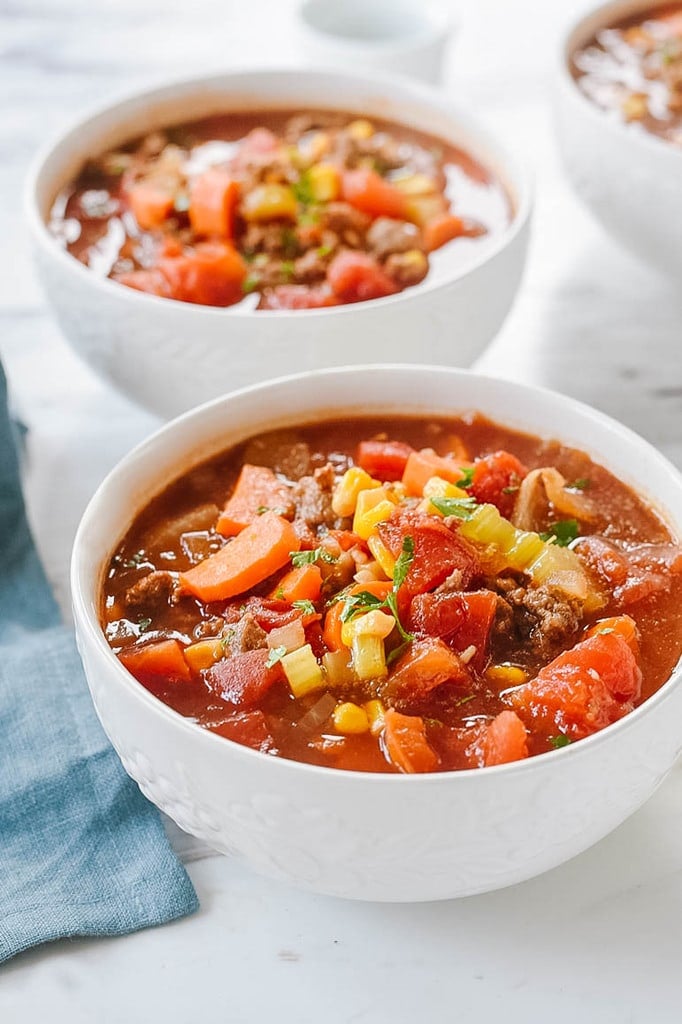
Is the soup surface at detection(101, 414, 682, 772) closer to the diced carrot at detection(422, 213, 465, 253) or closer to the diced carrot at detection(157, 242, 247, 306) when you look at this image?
the diced carrot at detection(157, 242, 247, 306)

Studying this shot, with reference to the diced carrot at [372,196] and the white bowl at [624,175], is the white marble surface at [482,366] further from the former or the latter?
the diced carrot at [372,196]

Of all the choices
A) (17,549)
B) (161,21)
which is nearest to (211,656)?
(17,549)

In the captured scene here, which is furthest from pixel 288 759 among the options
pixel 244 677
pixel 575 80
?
pixel 575 80

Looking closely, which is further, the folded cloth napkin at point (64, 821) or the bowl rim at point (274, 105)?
the bowl rim at point (274, 105)

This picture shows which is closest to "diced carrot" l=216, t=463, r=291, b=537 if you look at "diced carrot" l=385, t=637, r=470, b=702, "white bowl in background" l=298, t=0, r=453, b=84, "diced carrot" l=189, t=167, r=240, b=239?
"diced carrot" l=385, t=637, r=470, b=702

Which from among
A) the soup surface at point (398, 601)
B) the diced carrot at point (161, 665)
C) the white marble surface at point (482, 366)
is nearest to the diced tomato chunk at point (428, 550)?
the soup surface at point (398, 601)
